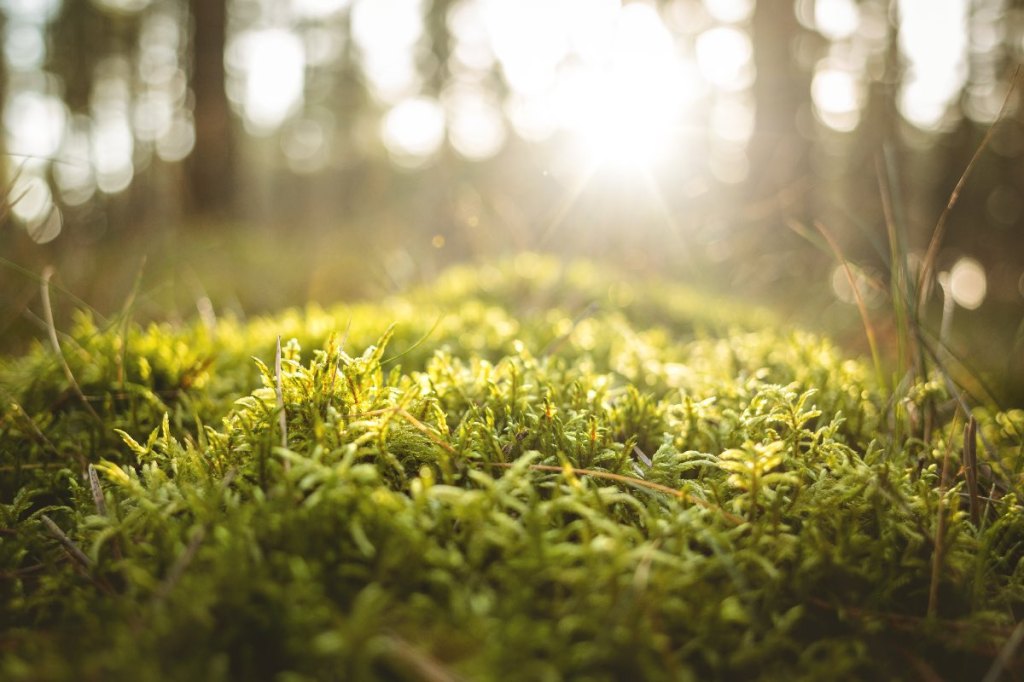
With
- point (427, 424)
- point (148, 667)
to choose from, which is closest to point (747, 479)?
point (427, 424)

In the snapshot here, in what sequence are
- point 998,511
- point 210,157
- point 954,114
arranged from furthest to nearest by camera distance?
point 954,114
point 210,157
point 998,511

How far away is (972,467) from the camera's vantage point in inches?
53.3

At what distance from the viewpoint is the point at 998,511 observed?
4.46 ft

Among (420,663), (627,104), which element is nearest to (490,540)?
(420,663)

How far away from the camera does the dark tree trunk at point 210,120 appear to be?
8.12 metres

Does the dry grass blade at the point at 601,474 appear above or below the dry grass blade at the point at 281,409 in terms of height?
below

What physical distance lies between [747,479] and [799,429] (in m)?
0.31

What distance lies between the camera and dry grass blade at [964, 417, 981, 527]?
4.38 feet

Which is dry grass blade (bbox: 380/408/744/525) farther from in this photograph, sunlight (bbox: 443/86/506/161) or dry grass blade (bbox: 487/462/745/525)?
sunlight (bbox: 443/86/506/161)

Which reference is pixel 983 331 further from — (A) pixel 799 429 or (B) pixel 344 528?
(B) pixel 344 528

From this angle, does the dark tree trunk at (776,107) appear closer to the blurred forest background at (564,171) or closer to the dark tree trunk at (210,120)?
the blurred forest background at (564,171)

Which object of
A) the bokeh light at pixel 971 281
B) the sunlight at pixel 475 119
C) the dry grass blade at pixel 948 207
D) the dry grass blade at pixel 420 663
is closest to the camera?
the dry grass blade at pixel 420 663

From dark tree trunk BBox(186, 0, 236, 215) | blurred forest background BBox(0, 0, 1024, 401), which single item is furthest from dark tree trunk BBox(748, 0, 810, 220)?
dark tree trunk BBox(186, 0, 236, 215)

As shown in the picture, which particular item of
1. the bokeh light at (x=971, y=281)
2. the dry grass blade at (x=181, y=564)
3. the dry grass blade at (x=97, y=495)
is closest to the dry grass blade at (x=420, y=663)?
the dry grass blade at (x=181, y=564)
